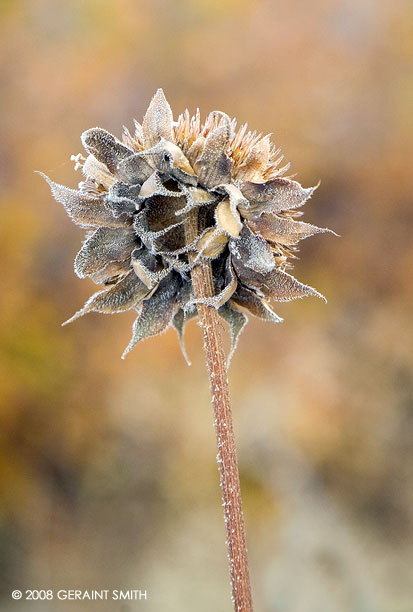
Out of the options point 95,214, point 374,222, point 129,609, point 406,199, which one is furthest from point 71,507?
point 95,214

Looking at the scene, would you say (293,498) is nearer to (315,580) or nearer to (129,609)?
(315,580)

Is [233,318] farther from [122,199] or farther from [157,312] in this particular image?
[122,199]

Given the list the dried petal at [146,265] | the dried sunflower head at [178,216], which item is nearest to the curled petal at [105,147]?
the dried sunflower head at [178,216]

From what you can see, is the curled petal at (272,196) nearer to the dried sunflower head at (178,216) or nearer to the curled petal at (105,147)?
the dried sunflower head at (178,216)

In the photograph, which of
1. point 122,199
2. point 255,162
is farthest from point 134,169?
point 255,162

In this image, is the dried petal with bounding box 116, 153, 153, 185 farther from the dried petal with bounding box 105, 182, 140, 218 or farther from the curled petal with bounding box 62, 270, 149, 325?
the curled petal with bounding box 62, 270, 149, 325

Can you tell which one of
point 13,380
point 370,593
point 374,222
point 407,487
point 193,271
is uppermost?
point 374,222
